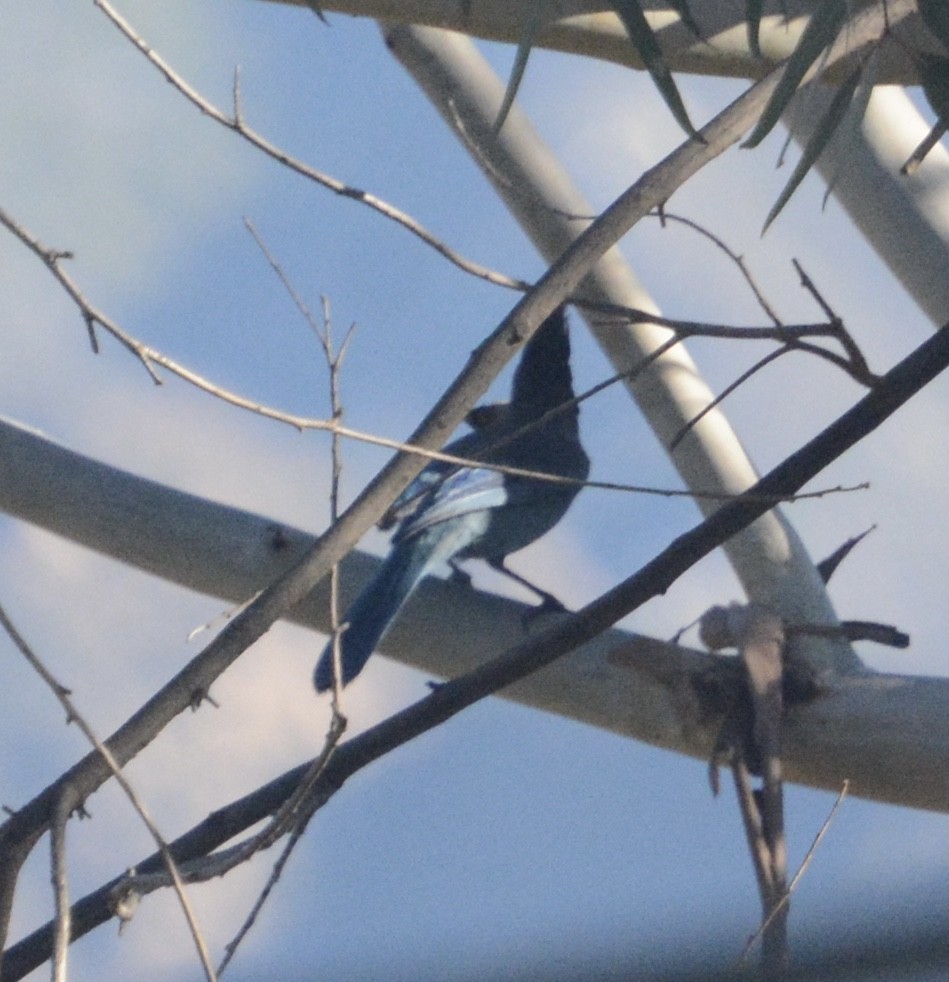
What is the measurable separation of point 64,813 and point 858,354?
0.88 metres

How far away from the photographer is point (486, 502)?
3314mm

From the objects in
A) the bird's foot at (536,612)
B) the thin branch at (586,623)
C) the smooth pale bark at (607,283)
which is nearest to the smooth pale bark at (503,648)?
the bird's foot at (536,612)

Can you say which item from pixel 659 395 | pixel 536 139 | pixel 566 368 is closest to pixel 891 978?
pixel 659 395

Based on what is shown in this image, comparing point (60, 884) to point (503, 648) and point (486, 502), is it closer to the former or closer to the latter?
point (503, 648)

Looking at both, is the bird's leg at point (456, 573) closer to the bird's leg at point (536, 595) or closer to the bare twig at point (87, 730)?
the bird's leg at point (536, 595)

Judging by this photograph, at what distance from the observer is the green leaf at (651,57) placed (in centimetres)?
176

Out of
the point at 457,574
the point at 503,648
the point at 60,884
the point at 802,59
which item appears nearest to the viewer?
the point at 60,884

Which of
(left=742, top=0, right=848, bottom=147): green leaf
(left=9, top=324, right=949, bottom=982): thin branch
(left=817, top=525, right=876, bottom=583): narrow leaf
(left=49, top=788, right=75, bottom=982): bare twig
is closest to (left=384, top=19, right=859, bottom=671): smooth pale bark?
(left=817, top=525, right=876, bottom=583): narrow leaf

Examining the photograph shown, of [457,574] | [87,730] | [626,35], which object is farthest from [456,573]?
[87,730]

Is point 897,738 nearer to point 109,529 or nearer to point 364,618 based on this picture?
point 364,618

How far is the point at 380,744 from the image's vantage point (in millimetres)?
1521

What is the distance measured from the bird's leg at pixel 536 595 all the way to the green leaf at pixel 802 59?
3.21ft

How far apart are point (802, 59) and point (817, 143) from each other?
169mm

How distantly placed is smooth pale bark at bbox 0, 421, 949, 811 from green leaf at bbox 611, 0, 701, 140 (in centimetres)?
88
